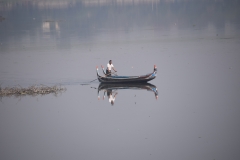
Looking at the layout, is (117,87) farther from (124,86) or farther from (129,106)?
(129,106)

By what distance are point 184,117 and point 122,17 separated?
64.5 m

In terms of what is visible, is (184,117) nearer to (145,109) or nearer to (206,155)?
(145,109)

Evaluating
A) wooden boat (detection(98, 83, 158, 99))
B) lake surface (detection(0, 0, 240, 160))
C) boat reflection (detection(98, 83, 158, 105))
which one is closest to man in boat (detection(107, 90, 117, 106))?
boat reflection (detection(98, 83, 158, 105))

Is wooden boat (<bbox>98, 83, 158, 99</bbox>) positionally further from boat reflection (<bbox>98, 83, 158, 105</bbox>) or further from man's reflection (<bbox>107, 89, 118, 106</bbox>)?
man's reflection (<bbox>107, 89, 118, 106</bbox>)

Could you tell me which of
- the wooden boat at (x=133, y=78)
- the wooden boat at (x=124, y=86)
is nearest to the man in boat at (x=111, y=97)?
the wooden boat at (x=124, y=86)

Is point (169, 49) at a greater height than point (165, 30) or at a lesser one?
lesser

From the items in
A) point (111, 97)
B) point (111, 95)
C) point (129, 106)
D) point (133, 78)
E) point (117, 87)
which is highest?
point (133, 78)

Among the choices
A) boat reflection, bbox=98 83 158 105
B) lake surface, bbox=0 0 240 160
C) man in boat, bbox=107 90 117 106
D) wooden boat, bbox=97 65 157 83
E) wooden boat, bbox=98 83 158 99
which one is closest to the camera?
lake surface, bbox=0 0 240 160

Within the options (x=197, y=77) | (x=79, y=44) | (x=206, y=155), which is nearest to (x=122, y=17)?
(x=79, y=44)

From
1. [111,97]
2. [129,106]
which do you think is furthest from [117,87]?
[129,106]

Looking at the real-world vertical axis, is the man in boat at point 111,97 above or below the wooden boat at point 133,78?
below

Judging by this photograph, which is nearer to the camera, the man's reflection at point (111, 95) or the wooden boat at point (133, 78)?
the man's reflection at point (111, 95)

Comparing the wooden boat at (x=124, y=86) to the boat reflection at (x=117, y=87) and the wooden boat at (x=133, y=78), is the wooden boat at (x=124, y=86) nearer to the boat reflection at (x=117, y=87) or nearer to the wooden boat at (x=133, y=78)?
the boat reflection at (x=117, y=87)

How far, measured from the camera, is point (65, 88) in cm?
2495
